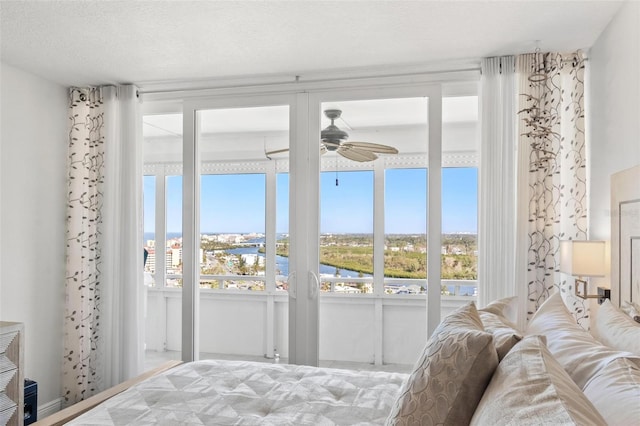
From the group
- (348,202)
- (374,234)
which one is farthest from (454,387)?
(348,202)

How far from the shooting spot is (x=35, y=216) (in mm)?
3670

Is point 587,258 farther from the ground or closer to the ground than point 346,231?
closer to the ground

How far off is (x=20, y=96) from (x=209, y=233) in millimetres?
1761

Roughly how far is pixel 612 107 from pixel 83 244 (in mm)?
3926

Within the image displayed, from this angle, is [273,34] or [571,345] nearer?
[571,345]

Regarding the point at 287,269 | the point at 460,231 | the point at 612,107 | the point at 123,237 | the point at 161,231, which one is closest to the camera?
the point at 612,107

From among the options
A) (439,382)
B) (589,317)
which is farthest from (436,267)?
(439,382)

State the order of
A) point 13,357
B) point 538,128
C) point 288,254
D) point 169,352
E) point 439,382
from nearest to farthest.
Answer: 1. point 439,382
2. point 13,357
3. point 538,128
4. point 288,254
5. point 169,352

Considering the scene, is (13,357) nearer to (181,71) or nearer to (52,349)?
(52,349)

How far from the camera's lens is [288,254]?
144 inches

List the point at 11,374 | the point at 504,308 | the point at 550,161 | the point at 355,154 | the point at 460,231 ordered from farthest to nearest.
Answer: the point at 355,154 → the point at 460,231 → the point at 550,161 → the point at 11,374 → the point at 504,308

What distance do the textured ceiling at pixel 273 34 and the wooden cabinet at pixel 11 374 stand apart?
1843 mm

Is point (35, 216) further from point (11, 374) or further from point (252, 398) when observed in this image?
point (252, 398)

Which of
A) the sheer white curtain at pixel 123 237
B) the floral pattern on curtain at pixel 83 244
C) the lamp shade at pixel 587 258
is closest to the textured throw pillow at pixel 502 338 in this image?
the lamp shade at pixel 587 258
